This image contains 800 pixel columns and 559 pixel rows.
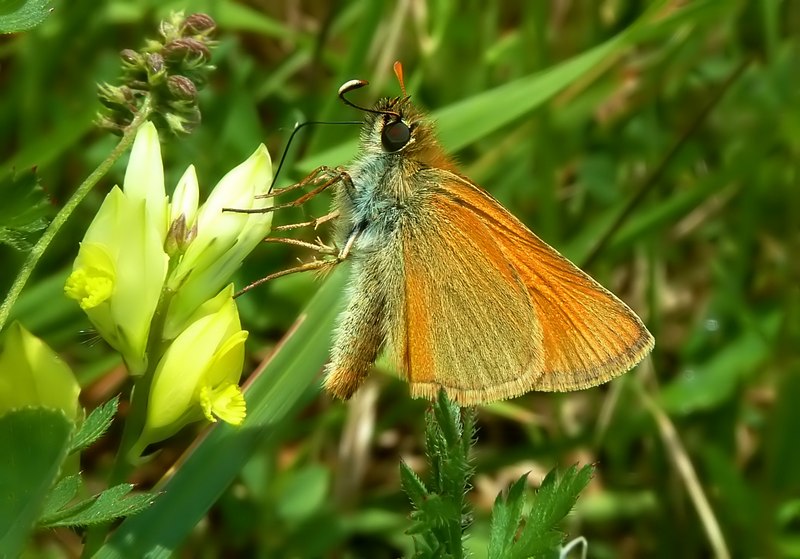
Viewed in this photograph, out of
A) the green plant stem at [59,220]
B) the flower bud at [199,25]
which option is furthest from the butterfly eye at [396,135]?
the green plant stem at [59,220]

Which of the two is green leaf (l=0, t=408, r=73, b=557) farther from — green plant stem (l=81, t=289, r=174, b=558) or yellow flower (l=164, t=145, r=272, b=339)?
yellow flower (l=164, t=145, r=272, b=339)

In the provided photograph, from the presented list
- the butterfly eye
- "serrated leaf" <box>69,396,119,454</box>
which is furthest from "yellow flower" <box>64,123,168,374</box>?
the butterfly eye

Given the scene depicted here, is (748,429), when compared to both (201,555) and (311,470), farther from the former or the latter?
(201,555)

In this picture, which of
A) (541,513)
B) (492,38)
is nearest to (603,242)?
(492,38)

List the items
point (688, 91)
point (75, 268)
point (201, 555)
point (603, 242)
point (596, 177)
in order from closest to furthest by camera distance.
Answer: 1. point (75, 268)
2. point (201, 555)
3. point (603, 242)
4. point (596, 177)
5. point (688, 91)

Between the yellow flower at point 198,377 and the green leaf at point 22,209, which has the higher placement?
the green leaf at point 22,209

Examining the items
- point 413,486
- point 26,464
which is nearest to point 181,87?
point 26,464

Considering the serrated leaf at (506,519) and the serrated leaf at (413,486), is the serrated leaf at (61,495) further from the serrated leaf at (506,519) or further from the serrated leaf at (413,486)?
the serrated leaf at (506,519)
